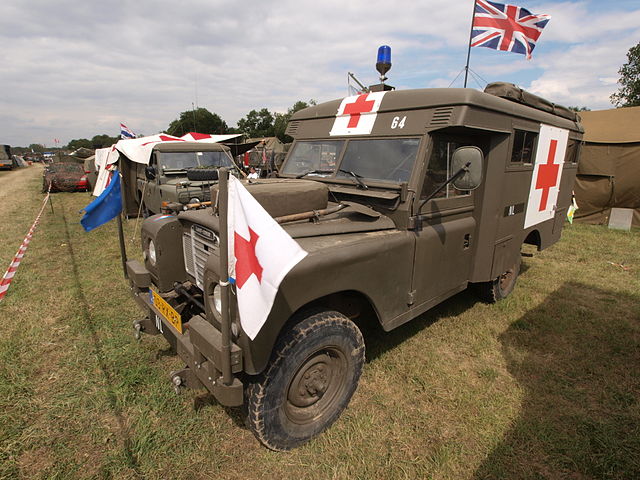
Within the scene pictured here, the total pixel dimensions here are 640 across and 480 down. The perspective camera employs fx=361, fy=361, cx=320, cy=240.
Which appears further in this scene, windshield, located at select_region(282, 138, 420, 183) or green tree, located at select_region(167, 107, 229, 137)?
green tree, located at select_region(167, 107, 229, 137)

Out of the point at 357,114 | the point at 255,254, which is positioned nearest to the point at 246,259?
the point at 255,254

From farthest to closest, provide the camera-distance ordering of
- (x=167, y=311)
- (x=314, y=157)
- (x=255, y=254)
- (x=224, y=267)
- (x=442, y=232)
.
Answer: (x=314, y=157)
(x=442, y=232)
(x=167, y=311)
(x=224, y=267)
(x=255, y=254)

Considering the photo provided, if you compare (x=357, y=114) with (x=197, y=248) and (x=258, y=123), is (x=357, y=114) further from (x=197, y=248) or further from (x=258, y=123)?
(x=258, y=123)

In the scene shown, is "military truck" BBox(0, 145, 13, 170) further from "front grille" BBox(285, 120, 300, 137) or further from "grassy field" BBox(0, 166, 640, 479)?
"front grille" BBox(285, 120, 300, 137)

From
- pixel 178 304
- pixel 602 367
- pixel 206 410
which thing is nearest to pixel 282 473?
pixel 206 410

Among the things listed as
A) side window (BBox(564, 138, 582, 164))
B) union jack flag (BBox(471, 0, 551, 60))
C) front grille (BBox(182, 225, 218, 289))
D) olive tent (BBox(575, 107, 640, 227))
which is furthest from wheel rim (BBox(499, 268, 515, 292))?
olive tent (BBox(575, 107, 640, 227))

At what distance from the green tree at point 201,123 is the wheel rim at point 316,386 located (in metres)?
54.4

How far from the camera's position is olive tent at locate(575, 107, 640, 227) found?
31.9ft

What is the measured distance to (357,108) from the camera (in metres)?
3.72

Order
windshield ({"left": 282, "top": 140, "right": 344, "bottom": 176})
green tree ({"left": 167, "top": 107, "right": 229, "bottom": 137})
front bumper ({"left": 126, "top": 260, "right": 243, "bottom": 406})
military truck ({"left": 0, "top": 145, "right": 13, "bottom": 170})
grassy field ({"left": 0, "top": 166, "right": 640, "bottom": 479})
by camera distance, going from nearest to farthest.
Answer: front bumper ({"left": 126, "top": 260, "right": 243, "bottom": 406}) < grassy field ({"left": 0, "top": 166, "right": 640, "bottom": 479}) < windshield ({"left": 282, "top": 140, "right": 344, "bottom": 176}) < military truck ({"left": 0, "top": 145, "right": 13, "bottom": 170}) < green tree ({"left": 167, "top": 107, "right": 229, "bottom": 137})

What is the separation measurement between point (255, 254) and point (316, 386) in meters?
1.32

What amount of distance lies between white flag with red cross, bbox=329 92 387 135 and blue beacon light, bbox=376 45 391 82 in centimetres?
64

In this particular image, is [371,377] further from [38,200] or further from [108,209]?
[38,200]

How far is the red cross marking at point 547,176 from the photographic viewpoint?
189 inches
